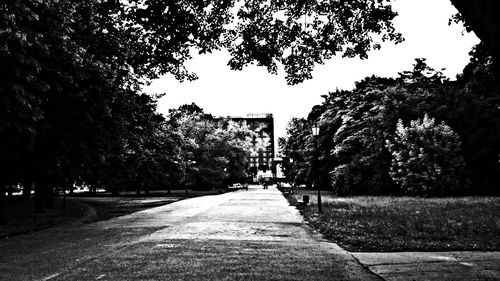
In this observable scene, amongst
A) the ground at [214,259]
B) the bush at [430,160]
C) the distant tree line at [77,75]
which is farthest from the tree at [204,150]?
the ground at [214,259]

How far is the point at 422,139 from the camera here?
32.3 meters

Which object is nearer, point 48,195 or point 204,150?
point 48,195

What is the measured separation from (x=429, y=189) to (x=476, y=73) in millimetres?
10887

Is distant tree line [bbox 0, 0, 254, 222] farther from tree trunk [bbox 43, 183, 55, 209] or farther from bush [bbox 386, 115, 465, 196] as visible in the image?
bush [bbox 386, 115, 465, 196]

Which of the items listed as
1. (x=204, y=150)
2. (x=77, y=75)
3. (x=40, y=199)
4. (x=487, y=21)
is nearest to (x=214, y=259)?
(x=487, y=21)

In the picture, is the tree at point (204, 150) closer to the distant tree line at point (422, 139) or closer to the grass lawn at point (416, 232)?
the distant tree line at point (422, 139)

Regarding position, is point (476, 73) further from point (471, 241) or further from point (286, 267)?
point (286, 267)

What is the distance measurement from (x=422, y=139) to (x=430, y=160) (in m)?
1.82

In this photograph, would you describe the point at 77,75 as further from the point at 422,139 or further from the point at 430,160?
the point at 430,160

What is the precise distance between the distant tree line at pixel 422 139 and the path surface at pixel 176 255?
17655mm

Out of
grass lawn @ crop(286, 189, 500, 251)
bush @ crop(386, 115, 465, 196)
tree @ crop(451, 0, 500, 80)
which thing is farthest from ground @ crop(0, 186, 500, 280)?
bush @ crop(386, 115, 465, 196)

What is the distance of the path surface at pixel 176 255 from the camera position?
694 centimetres

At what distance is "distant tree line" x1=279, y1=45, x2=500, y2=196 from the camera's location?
105 ft

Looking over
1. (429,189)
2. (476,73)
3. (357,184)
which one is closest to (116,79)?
(476,73)
